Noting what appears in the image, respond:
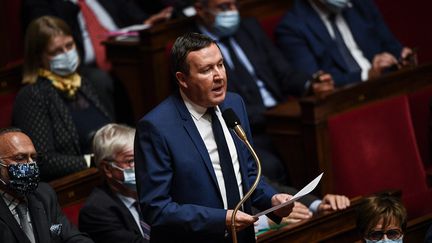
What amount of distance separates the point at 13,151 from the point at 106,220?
241mm

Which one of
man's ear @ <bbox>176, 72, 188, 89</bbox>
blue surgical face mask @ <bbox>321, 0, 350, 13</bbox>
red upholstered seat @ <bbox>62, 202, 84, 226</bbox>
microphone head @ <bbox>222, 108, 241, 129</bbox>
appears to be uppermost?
man's ear @ <bbox>176, 72, 188, 89</bbox>

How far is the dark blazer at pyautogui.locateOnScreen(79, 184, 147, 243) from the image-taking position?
179 centimetres

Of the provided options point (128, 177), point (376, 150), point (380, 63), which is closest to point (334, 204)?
point (128, 177)

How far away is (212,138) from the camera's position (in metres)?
1.45

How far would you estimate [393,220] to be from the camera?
1.70 meters

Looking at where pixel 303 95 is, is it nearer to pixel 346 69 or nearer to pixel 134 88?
pixel 346 69

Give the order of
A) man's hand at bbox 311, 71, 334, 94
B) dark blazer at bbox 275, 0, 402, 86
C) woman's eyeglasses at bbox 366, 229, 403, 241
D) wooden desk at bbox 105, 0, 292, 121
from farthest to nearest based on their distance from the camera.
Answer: dark blazer at bbox 275, 0, 402, 86 → wooden desk at bbox 105, 0, 292, 121 → man's hand at bbox 311, 71, 334, 94 → woman's eyeglasses at bbox 366, 229, 403, 241

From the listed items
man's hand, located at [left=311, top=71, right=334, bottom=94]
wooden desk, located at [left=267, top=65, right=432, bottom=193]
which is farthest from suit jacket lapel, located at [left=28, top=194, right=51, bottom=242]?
man's hand, located at [left=311, top=71, right=334, bottom=94]

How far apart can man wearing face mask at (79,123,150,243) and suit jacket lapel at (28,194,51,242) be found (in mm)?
163

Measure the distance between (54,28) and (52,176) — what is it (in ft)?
1.10

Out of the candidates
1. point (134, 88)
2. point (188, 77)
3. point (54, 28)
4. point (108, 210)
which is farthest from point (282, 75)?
point (188, 77)

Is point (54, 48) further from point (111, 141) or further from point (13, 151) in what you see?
point (13, 151)

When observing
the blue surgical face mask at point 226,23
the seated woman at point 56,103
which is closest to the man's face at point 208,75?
the seated woman at point 56,103

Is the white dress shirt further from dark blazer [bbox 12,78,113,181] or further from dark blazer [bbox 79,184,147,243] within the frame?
dark blazer [bbox 12,78,113,181]
